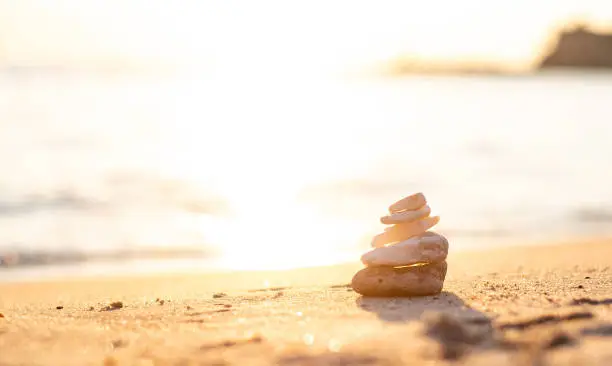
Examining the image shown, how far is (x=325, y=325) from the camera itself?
4.65 metres

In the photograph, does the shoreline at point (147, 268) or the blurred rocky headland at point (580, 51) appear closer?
the shoreline at point (147, 268)

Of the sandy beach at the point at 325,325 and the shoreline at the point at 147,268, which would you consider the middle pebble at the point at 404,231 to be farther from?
the shoreline at the point at 147,268

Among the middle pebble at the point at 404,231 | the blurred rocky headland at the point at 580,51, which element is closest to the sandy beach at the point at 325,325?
the middle pebble at the point at 404,231

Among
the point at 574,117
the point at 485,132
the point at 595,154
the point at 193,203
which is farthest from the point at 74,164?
the point at 574,117

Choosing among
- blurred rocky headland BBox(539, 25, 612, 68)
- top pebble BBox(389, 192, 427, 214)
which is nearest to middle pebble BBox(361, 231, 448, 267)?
top pebble BBox(389, 192, 427, 214)

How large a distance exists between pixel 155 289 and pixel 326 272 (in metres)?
1.69

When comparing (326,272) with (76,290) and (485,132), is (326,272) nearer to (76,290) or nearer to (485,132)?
(76,290)

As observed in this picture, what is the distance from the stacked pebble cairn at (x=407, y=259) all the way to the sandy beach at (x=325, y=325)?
0.14 meters

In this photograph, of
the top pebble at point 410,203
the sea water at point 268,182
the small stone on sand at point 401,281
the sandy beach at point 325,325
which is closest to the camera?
the sandy beach at point 325,325

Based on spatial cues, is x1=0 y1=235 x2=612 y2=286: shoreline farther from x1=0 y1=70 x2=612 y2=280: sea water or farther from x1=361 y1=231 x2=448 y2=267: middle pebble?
x1=361 y1=231 x2=448 y2=267: middle pebble

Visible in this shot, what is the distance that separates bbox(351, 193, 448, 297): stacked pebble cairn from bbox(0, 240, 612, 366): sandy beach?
139 mm

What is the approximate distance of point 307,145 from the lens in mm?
29625

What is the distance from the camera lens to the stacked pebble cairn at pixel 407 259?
564cm

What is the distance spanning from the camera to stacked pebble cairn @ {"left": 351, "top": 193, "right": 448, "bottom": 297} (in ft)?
18.5
